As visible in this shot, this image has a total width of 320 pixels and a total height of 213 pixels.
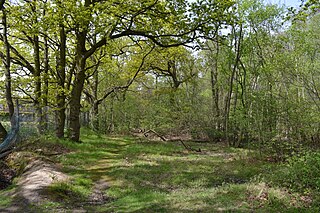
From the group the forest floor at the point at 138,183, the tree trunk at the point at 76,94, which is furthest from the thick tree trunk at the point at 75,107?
the forest floor at the point at 138,183

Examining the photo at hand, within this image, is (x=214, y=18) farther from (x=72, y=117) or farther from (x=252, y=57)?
(x=72, y=117)

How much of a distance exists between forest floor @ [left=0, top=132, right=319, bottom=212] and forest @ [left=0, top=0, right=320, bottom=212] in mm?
37

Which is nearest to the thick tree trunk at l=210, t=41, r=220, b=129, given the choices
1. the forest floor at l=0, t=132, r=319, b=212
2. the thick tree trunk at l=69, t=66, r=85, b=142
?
the forest floor at l=0, t=132, r=319, b=212

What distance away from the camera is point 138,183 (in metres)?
8.34

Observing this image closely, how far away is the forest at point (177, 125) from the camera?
654cm

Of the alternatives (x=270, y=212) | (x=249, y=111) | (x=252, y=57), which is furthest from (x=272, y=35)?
(x=270, y=212)

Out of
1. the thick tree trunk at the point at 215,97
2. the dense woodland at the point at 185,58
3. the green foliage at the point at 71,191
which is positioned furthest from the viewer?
the thick tree trunk at the point at 215,97

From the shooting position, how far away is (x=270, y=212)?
5.17 metres

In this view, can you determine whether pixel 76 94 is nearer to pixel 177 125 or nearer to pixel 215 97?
pixel 177 125

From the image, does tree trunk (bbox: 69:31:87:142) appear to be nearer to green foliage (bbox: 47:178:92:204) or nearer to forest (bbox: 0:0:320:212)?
forest (bbox: 0:0:320:212)

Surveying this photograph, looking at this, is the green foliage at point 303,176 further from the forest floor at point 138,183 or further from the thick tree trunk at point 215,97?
the thick tree trunk at point 215,97

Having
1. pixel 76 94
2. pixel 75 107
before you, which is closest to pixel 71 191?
pixel 75 107

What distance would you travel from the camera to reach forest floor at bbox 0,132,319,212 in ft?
19.4

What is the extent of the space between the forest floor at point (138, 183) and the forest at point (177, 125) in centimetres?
4
